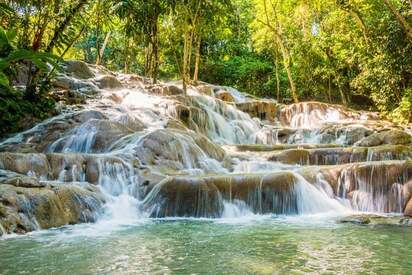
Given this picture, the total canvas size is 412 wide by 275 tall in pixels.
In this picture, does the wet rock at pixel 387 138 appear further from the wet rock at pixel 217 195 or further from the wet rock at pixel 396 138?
the wet rock at pixel 217 195

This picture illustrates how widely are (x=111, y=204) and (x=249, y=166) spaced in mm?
4210

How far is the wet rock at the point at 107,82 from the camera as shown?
18.0 metres

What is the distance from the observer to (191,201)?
25.7 feet

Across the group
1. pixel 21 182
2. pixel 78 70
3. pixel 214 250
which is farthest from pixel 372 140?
pixel 78 70

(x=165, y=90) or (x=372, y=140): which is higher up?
(x=165, y=90)

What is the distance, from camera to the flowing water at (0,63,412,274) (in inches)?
174

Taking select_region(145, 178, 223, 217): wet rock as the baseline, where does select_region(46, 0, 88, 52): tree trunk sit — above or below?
above

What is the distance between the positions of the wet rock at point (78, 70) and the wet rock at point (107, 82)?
30.5 inches

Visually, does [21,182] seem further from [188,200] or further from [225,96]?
[225,96]

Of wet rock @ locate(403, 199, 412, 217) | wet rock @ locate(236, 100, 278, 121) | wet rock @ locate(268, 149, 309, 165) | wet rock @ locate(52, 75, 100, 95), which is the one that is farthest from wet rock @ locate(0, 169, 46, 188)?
wet rock @ locate(236, 100, 278, 121)

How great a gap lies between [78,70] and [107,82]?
1497mm

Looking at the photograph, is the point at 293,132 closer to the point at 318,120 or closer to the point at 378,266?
the point at 318,120

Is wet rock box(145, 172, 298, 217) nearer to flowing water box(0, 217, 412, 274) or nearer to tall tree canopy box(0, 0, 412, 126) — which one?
flowing water box(0, 217, 412, 274)

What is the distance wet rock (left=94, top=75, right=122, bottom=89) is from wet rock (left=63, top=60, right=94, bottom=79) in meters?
0.77
